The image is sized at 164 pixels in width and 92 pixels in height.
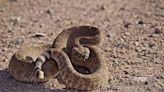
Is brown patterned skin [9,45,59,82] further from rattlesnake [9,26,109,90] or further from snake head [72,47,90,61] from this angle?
snake head [72,47,90,61]

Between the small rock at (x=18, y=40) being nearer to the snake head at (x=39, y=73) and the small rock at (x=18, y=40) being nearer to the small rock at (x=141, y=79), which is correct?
the snake head at (x=39, y=73)

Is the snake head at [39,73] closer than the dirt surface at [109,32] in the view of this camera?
Yes

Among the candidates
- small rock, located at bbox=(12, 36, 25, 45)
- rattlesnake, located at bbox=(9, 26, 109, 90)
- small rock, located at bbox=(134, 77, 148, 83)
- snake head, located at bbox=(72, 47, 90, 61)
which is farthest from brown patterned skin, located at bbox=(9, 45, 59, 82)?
small rock, located at bbox=(12, 36, 25, 45)

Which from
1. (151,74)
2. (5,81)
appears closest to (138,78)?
(151,74)

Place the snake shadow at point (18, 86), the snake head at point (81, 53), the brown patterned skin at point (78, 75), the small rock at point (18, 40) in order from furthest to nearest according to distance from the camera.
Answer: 1. the small rock at point (18, 40)
2. the snake head at point (81, 53)
3. the snake shadow at point (18, 86)
4. the brown patterned skin at point (78, 75)

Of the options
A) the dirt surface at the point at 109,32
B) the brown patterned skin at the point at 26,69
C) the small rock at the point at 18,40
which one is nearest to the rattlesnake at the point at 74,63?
the brown patterned skin at the point at 26,69

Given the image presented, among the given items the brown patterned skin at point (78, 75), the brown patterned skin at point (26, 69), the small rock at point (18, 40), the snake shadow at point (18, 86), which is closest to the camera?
the brown patterned skin at point (78, 75)

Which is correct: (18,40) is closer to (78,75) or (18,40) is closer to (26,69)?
(26,69)

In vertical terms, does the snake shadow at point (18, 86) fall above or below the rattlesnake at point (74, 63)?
below
